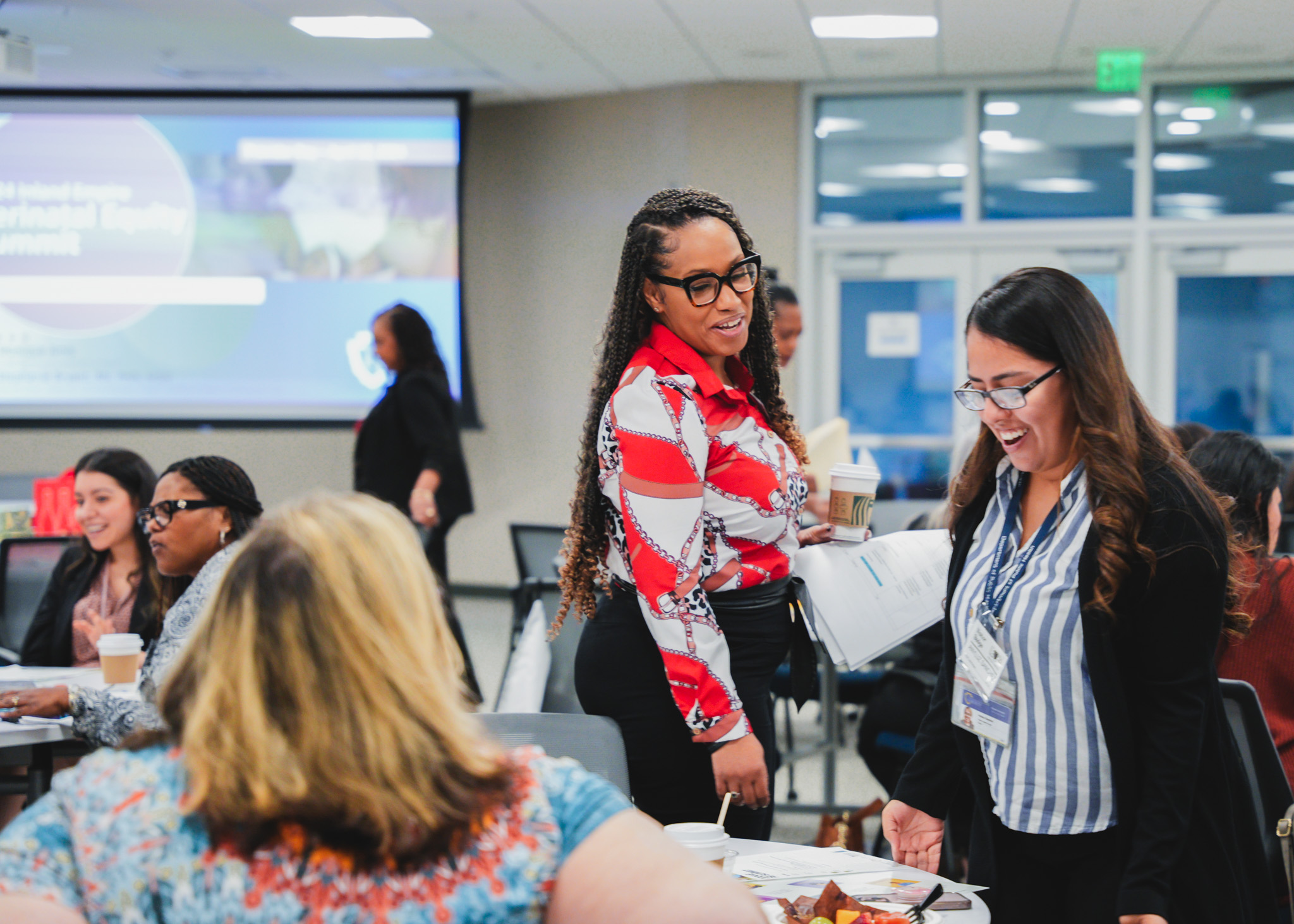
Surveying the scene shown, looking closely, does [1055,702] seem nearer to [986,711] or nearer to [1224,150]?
[986,711]

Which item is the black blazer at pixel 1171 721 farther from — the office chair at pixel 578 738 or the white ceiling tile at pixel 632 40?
the white ceiling tile at pixel 632 40

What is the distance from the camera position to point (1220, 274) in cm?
687

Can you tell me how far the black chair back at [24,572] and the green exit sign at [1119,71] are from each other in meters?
5.71

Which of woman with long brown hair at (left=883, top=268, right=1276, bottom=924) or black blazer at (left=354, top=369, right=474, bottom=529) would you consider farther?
black blazer at (left=354, top=369, right=474, bottom=529)

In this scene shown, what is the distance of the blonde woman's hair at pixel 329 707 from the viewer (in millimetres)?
837

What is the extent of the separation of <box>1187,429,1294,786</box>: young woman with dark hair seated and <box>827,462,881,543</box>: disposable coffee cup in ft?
2.33

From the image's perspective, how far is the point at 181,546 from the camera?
2613mm

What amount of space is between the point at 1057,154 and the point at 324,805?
6968mm

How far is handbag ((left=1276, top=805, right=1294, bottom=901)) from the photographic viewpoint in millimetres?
1696

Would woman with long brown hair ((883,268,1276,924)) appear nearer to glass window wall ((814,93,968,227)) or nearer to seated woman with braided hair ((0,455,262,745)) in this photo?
seated woman with braided hair ((0,455,262,745))

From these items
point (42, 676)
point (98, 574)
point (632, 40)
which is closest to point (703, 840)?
point (42, 676)

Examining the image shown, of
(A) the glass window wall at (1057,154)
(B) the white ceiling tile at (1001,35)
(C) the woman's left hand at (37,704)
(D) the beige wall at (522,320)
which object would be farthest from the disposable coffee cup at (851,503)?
(A) the glass window wall at (1057,154)

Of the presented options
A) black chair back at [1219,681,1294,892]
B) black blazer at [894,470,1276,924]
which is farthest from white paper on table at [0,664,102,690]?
black chair back at [1219,681,1294,892]

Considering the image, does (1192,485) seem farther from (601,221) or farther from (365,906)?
(601,221)
